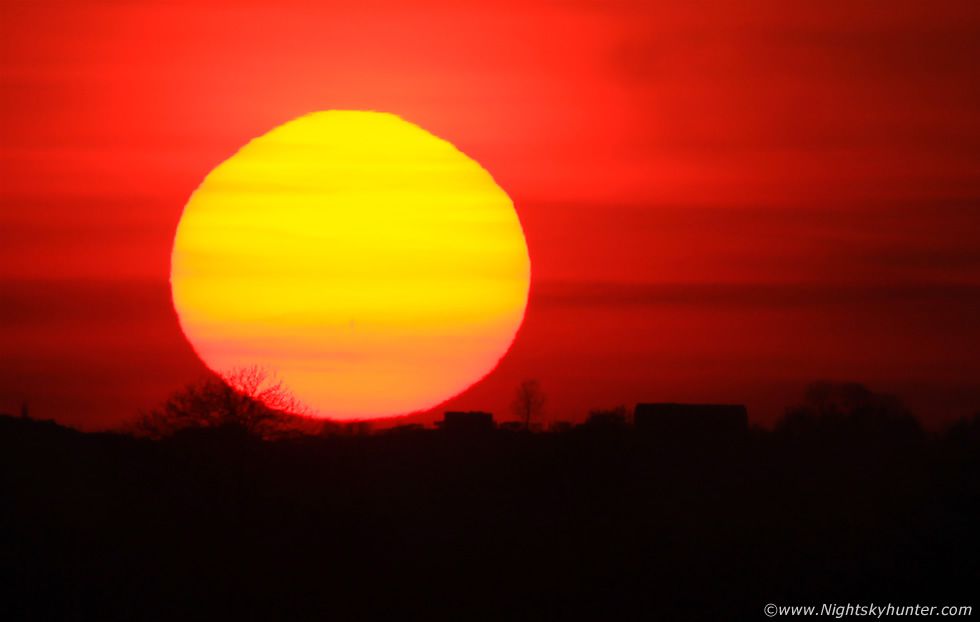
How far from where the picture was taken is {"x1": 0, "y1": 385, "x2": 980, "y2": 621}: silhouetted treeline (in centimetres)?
4791

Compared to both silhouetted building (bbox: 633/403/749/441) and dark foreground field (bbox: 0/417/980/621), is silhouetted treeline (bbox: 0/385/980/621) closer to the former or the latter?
dark foreground field (bbox: 0/417/980/621)

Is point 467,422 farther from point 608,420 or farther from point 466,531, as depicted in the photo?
point 466,531

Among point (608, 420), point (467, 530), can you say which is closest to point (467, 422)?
point (608, 420)

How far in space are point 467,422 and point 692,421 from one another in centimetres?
1827

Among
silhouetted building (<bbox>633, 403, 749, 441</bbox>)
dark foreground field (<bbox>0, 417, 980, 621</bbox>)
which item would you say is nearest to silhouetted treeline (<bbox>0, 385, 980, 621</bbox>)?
dark foreground field (<bbox>0, 417, 980, 621</bbox>)

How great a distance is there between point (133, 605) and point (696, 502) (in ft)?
89.9

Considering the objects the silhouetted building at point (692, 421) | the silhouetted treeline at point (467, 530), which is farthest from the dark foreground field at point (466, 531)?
the silhouetted building at point (692, 421)

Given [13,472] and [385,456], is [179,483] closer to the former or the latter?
A: [13,472]

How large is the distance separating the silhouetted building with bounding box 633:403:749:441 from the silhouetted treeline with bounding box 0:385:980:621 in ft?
36.4

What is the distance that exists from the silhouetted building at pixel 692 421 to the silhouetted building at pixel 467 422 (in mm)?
11565

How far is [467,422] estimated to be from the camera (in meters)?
112

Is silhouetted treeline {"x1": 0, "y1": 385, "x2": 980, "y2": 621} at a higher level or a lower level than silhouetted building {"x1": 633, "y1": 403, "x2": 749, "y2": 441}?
lower

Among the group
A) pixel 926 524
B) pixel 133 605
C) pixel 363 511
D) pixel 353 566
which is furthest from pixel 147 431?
pixel 926 524

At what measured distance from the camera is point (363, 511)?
6259 cm
